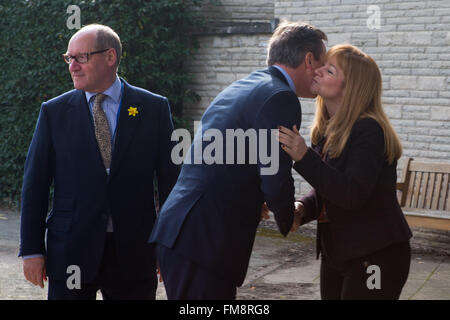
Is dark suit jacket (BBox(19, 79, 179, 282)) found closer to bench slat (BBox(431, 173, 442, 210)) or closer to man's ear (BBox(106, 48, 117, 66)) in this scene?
man's ear (BBox(106, 48, 117, 66))

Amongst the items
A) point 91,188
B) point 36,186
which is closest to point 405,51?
point 91,188

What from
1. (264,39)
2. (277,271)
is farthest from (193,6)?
(277,271)

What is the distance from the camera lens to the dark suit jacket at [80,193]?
3.29 meters

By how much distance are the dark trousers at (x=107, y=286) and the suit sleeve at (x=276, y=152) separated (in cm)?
104

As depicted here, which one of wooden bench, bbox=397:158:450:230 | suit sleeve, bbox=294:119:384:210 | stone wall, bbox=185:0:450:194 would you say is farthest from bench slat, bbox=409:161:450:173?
suit sleeve, bbox=294:119:384:210

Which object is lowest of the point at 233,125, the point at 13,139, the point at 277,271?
the point at 277,271

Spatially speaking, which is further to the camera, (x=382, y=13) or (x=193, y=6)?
(x=193, y=6)

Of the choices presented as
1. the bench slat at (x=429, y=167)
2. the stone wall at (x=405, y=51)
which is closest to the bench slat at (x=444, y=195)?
the bench slat at (x=429, y=167)

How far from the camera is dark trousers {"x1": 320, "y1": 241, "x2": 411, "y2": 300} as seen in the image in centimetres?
291

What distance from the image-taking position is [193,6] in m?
9.91

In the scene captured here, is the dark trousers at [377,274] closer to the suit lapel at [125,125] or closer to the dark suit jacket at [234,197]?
the dark suit jacket at [234,197]

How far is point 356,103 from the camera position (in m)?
2.98

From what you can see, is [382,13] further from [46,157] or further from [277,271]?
[46,157]
